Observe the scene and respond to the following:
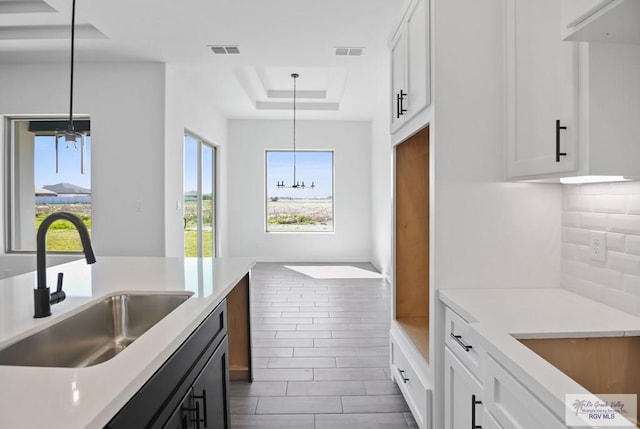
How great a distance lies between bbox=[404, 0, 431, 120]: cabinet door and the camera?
6.10 feet

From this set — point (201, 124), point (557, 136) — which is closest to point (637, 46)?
point (557, 136)

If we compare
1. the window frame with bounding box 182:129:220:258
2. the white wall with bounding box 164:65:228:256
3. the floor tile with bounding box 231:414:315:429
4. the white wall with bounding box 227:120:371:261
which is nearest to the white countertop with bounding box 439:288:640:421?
the floor tile with bounding box 231:414:315:429

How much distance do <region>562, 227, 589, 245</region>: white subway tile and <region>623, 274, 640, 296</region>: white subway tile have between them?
0.79 feet

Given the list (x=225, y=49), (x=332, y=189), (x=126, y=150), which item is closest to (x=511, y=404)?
(x=225, y=49)

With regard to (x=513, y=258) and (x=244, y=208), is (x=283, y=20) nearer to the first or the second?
A: (x=513, y=258)

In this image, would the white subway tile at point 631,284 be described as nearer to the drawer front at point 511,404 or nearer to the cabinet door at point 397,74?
the drawer front at point 511,404

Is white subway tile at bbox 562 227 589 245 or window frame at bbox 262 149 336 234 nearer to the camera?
white subway tile at bbox 562 227 589 245

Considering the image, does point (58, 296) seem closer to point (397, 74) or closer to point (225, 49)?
point (397, 74)

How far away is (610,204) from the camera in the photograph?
61.6 inches

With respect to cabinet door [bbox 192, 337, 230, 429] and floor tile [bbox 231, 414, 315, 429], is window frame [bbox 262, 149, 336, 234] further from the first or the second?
cabinet door [bbox 192, 337, 230, 429]

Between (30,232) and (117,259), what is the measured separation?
2978 millimetres

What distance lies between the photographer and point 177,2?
3141mm

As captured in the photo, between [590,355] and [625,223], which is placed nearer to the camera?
[590,355]

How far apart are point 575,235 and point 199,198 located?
17.6ft
